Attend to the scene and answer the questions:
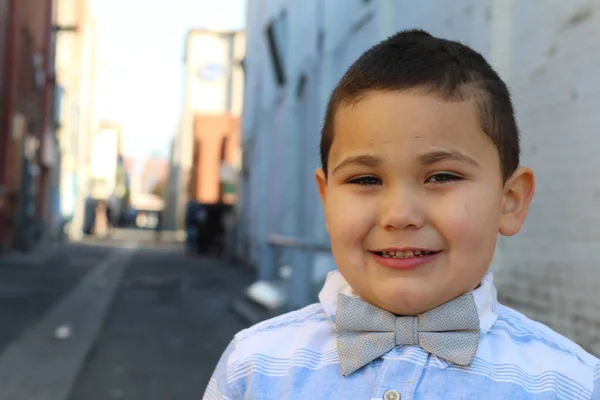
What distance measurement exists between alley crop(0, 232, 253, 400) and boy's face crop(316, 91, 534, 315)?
385cm

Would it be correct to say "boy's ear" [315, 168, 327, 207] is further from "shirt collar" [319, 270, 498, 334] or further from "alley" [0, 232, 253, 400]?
"alley" [0, 232, 253, 400]

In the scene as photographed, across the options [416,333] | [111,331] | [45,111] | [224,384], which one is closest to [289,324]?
[224,384]

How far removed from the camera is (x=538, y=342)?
1488mm

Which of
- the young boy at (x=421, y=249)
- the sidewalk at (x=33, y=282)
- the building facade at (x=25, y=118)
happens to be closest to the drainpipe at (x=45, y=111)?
the building facade at (x=25, y=118)

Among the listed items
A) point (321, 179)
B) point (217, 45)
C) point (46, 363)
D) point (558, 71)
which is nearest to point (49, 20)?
point (46, 363)

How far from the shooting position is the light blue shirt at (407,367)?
1396 millimetres

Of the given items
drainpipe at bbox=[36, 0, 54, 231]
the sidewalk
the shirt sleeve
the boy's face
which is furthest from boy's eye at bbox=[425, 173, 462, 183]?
drainpipe at bbox=[36, 0, 54, 231]

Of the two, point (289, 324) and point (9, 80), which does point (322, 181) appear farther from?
point (9, 80)

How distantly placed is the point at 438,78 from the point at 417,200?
0.24 metres

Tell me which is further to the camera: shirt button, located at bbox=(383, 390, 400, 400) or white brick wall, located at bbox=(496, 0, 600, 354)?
white brick wall, located at bbox=(496, 0, 600, 354)

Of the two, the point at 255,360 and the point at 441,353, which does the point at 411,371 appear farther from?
the point at 255,360

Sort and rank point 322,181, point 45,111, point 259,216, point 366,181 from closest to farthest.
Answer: point 366,181 < point 322,181 < point 259,216 < point 45,111

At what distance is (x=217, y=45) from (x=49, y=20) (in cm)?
2821

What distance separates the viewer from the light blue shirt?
1396mm
